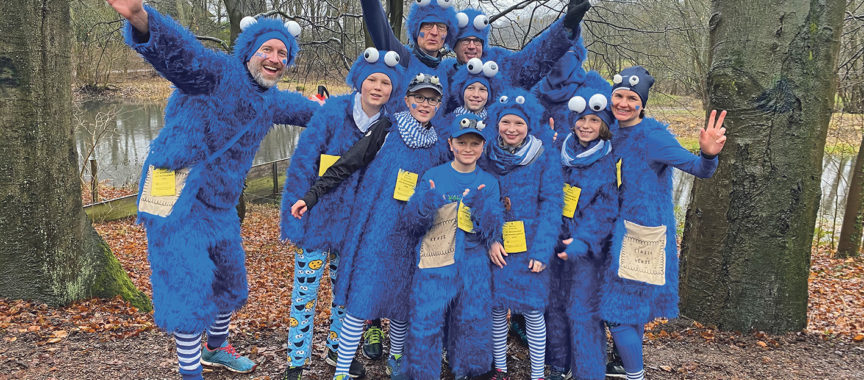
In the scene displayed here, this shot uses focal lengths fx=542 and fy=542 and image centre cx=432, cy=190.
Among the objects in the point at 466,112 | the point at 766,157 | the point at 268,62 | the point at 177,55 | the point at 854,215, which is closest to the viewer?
the point at 177,55

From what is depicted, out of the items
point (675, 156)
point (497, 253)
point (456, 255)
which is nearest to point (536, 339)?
point (497, 253)

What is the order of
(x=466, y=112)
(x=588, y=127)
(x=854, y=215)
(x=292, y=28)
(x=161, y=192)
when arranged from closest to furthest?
(x=161, y=192) < (x=292, y=28) < (x=588, y=127) < (x=466, y=112) < (x=854, y=215)

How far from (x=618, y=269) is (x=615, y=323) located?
0.31 m

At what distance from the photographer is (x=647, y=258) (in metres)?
2.93

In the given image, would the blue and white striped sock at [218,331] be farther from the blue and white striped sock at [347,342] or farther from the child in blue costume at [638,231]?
the child in blue costume at [638,231]

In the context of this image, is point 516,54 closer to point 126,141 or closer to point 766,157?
point 766,157

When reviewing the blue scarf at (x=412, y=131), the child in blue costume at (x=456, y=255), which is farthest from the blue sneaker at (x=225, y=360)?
the blue scarf at (x=412, y=131)

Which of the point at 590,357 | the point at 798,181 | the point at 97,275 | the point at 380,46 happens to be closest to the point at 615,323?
the point at 590,357

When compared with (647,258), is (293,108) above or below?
above

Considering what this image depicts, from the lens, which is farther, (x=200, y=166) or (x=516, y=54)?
(x=516, y=54)

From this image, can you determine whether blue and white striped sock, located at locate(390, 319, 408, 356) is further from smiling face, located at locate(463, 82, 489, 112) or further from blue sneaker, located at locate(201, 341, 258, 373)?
smiling face, located at locate(463, 82, 489, 112)

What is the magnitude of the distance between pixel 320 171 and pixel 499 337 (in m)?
1.44

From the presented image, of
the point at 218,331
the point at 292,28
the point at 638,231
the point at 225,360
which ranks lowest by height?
the point at 225,360

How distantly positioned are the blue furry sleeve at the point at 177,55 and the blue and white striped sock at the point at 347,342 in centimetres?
143
